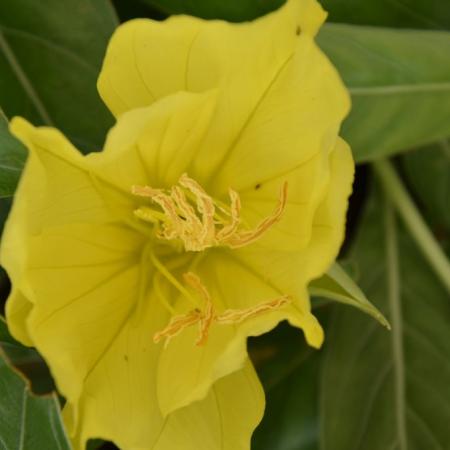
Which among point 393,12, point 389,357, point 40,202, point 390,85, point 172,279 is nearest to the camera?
point 40,202

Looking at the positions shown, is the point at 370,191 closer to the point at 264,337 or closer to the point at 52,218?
the point at 264,337

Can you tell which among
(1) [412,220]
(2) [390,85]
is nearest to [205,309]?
(2) [390,85]

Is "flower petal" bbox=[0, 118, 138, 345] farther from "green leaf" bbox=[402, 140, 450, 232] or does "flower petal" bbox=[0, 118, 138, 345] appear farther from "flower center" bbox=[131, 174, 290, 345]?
"green leaf" bbox=[402, 140, 450, 232]

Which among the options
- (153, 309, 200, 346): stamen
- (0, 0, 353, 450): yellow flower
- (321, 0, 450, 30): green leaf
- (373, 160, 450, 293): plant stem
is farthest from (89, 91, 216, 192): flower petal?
(373, 160, 450, 293): plant stem

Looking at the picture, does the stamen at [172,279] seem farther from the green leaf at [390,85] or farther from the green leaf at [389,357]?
the green leaf at [389,357]

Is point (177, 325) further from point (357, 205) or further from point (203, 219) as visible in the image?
point (357, 205)

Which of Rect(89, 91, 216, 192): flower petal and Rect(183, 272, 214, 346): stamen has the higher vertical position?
Rect(89, 91, 216, 192): flower petal

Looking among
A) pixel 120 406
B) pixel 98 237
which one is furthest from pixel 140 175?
pixel 120 406
